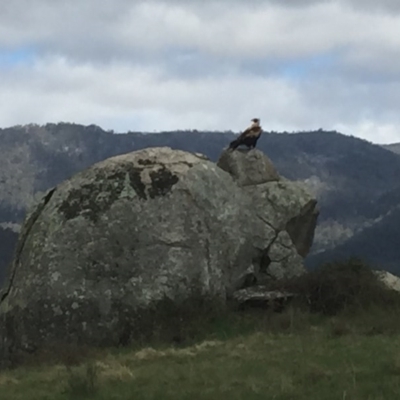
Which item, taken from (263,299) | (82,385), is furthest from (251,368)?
(263,299)

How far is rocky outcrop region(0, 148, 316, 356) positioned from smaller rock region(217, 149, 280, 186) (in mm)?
1279

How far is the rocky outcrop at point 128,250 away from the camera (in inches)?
707

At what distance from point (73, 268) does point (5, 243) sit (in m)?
181

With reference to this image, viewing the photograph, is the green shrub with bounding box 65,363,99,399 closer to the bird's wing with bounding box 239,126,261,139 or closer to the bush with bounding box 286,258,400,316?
the bush with bounding box 286,258,400,316

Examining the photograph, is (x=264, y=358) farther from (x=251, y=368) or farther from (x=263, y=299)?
(x=263, y=299)

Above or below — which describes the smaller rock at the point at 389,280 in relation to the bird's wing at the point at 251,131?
below

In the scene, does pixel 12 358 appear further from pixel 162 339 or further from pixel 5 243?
pixel 5 243

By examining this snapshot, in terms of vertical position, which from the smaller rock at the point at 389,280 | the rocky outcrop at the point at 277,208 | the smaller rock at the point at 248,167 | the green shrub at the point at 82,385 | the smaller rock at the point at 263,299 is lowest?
the green shrub at the point at 82,385

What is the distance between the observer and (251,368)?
12.8m

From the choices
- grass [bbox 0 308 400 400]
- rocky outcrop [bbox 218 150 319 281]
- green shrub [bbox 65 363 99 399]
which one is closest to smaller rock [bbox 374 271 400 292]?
grass [bbox 0 308 400 400]

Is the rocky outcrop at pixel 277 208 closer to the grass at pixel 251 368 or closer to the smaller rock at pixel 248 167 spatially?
the smaller rock at pixel 248 167

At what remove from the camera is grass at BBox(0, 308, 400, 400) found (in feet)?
36.2

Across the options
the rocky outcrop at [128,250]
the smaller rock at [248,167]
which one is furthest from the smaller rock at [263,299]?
the smaller rock at [248,167]

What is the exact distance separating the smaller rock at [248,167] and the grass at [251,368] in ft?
18.8
